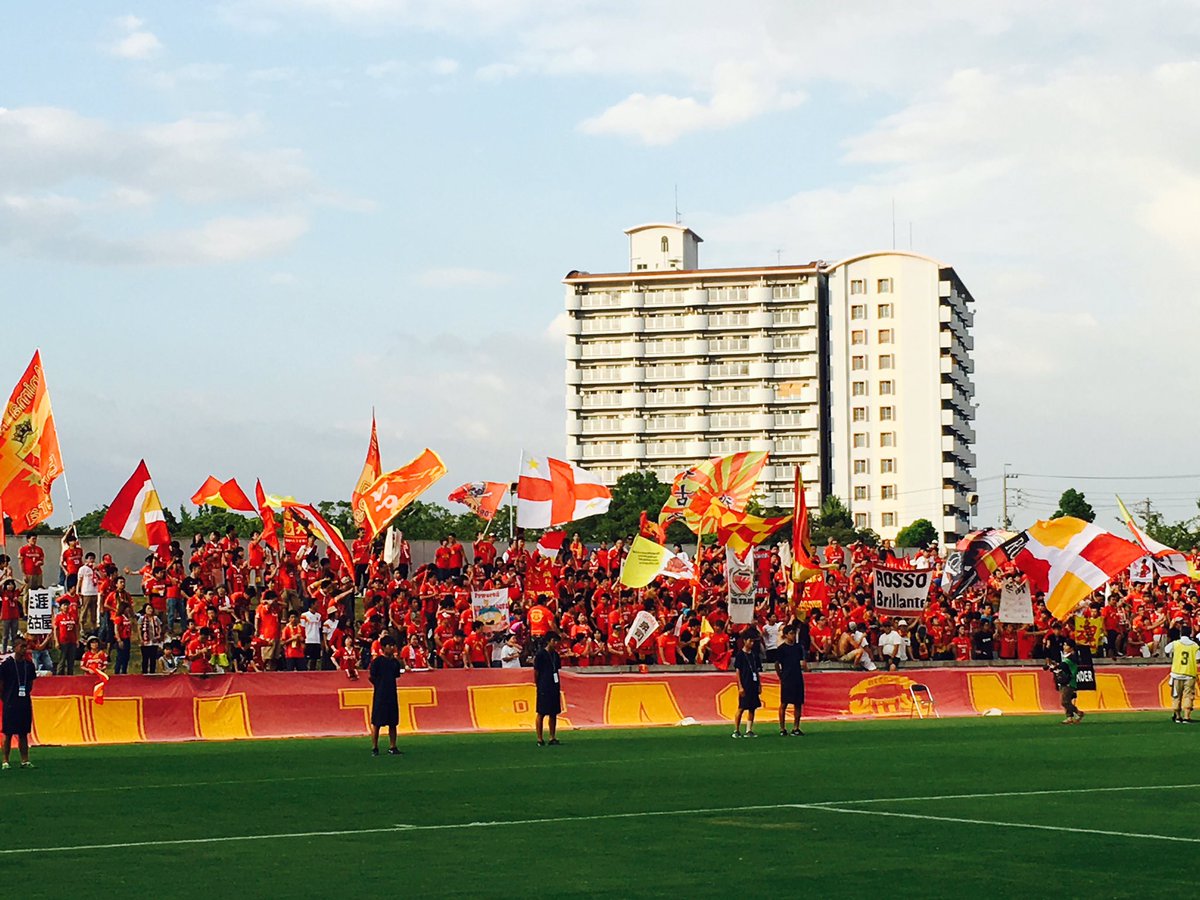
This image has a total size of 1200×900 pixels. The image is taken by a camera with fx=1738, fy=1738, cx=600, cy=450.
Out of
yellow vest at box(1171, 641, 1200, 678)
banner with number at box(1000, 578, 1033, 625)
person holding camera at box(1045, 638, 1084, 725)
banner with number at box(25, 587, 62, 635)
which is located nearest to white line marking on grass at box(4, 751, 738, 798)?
person holding camera at box(1045, 638, 1084, 725)

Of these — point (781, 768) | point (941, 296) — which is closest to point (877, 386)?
point (941, 296)

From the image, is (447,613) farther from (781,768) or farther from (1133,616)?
(1133,616)

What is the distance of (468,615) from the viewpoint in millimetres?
38594

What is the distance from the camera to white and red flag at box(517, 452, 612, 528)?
43.1m

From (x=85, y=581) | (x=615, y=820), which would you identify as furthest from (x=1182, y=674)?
(x=85, y=581)

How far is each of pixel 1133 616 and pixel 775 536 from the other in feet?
161

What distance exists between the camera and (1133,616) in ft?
155

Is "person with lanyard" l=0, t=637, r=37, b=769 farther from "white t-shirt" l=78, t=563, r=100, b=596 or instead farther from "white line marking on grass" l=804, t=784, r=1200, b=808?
"white line marking on grass" l=804, t=784, r=1200, b=808

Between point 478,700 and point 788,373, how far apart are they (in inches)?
4663

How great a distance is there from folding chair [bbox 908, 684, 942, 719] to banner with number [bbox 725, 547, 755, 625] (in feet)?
13.1

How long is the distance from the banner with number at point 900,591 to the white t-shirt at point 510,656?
9.38 m

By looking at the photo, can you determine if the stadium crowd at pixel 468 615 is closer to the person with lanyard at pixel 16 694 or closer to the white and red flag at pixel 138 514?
the white and red flag at pixel 138 514

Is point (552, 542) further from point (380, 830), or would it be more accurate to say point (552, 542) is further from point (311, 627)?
point (380, 830)

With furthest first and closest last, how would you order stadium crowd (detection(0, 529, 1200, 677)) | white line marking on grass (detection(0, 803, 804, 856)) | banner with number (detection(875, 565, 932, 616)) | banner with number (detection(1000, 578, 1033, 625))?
banner with number (detection(875, 565, 932, 616)) → banner with number (detection(1000, 578, 1033, 625)) → stadium crowd (detection(0, 529, 1200, 677)) → white line marking on grass (detection(0, 803, 804, 856))
